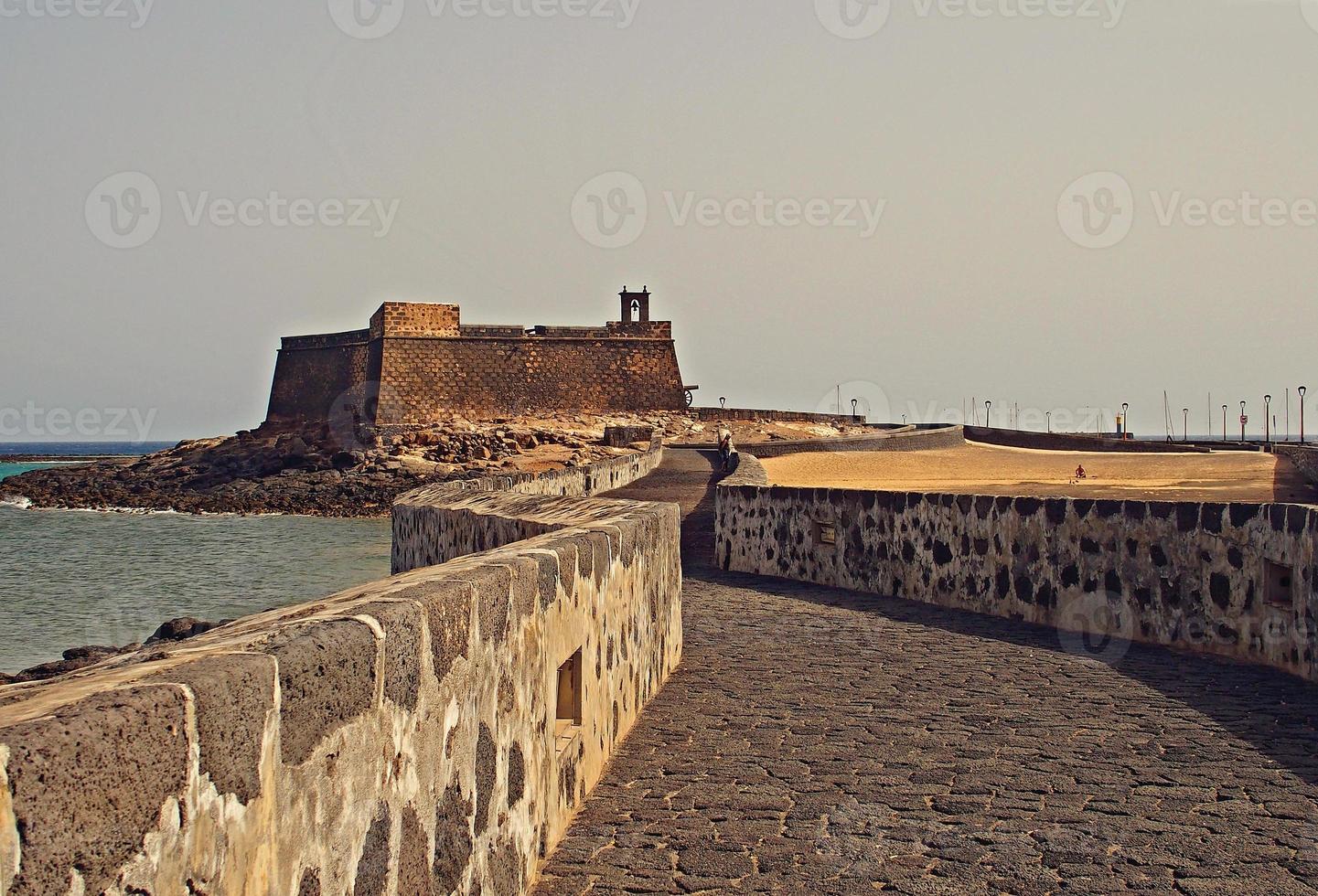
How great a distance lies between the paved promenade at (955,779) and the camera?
12.9ft

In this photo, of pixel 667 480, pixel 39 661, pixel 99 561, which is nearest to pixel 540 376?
pixel 99 561

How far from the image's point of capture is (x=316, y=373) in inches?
2477

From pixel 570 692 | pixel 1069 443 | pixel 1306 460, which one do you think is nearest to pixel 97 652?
pixel 570 692

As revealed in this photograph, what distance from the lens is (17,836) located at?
4.86ft

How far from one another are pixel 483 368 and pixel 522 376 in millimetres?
1864

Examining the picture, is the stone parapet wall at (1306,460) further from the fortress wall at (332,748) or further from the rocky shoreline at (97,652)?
the fortress wall at (332,748)

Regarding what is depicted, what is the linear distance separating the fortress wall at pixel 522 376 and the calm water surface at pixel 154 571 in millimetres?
15057

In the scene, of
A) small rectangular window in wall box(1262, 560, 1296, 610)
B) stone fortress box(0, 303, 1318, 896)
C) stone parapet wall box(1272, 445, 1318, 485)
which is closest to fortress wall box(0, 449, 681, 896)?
stone fortress box(0, 303, 1318, 896)

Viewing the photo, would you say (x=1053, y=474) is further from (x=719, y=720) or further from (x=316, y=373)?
(x=316, y=373)

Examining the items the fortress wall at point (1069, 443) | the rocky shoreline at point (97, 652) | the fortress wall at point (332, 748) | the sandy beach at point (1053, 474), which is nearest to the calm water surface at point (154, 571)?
the rocky shoreline at point (97, 652)

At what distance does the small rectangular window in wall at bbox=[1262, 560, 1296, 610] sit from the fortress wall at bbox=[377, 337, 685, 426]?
51333mm

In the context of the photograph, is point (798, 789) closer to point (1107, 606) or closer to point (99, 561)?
point (1107, 606)

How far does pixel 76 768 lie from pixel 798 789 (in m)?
3.58

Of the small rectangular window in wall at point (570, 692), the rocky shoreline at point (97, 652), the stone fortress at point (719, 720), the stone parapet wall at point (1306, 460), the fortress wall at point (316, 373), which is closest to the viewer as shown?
the stone fortress at point (719, 720)
